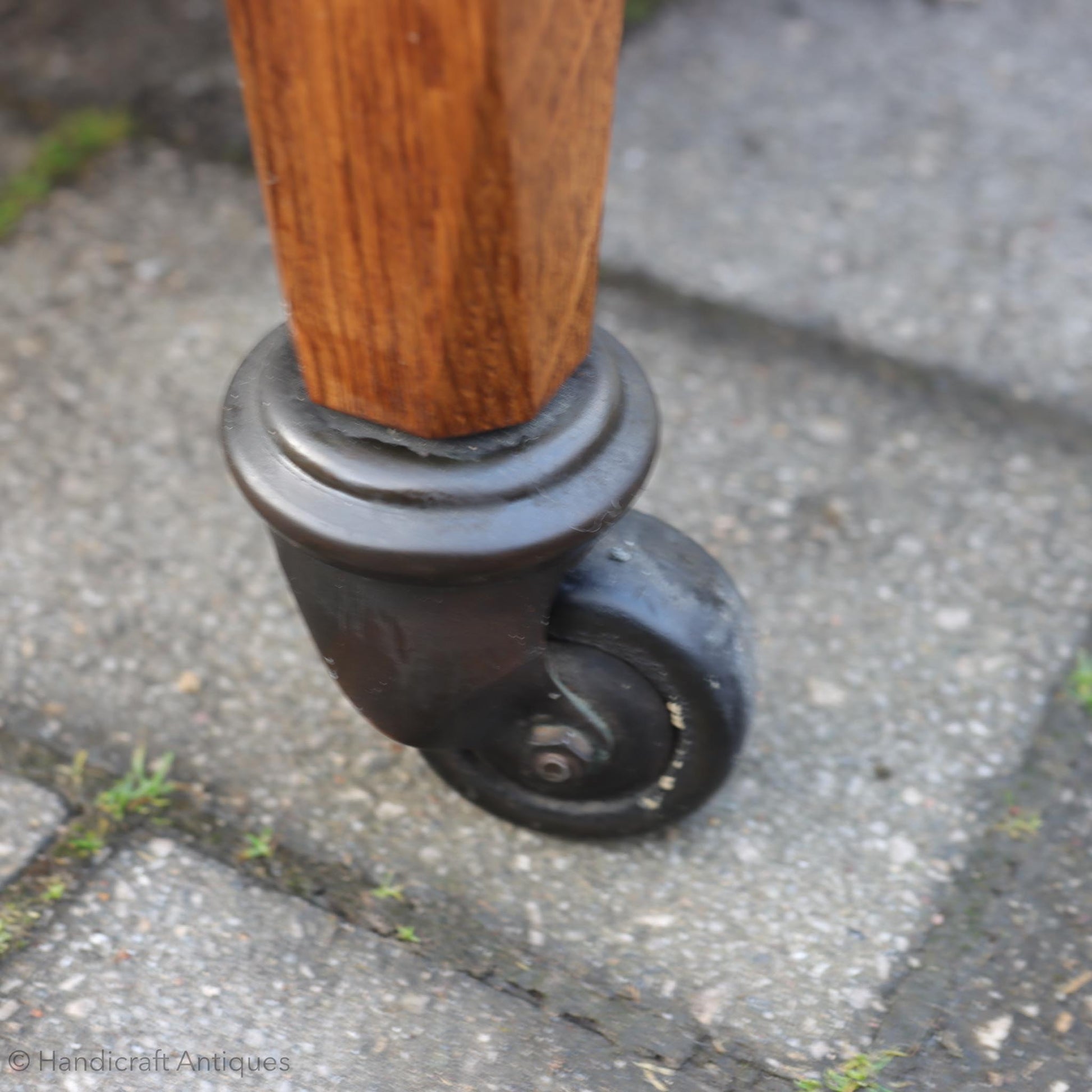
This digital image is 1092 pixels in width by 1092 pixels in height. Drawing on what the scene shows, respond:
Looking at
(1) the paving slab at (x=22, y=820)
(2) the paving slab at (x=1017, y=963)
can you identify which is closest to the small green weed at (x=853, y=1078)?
(2) the paving slab at (x=1017, y=963)

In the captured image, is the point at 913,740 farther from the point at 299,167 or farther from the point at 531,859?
the point at 299,167

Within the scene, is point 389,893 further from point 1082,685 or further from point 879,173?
point 879,173

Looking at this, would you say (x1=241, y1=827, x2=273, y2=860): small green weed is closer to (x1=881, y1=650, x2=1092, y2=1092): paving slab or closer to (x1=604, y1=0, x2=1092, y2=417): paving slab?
(x1=881, y1=650, x2=1092, y2=1092): paving slab

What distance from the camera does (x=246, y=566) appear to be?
7.04 ft

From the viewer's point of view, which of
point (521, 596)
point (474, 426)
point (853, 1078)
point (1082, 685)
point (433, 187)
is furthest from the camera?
point (1082, 685)

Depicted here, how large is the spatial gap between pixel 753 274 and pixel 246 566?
4.33ft

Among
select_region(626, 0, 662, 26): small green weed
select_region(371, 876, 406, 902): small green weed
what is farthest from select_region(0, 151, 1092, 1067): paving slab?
select_region(626, 0, 662, 26): small green weed

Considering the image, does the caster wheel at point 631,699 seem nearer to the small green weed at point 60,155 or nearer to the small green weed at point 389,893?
the small green weed at point 389,893

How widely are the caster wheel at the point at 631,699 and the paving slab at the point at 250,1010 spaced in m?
0.28

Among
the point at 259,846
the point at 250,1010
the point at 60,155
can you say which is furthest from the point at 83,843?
the point at 60,155

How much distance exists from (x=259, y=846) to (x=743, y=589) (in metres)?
0.91

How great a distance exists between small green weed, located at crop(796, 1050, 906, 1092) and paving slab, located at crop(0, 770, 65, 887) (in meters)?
1.07

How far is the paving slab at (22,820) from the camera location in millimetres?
1691

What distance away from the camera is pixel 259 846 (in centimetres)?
173
